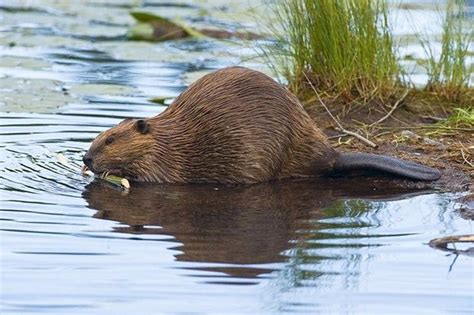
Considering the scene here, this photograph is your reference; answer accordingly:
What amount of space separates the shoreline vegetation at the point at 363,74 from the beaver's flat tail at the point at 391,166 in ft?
2.37

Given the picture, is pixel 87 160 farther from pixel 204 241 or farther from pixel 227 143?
pixel 204 241

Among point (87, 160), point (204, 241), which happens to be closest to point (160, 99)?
point (87, 160)

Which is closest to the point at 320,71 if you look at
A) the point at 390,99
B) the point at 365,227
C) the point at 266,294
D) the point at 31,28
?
the point at 390,99

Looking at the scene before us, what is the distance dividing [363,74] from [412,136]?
22.6 inches

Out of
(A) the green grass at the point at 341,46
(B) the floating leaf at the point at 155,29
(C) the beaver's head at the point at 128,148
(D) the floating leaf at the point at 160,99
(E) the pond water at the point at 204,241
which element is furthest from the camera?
(B) the floating leaf at the point at 155,29

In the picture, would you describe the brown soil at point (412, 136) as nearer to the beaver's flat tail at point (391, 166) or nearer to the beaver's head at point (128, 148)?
the beaver's flat tail at point (391, 166)

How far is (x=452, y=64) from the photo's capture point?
685cm

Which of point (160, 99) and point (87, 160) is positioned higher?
point (160, 99)

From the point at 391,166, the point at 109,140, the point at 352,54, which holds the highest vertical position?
the point at 352,54

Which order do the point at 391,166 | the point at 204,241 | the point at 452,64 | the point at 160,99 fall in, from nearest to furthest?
1. the point at 204,241
2. the point at 391,166
3. the point at 452,64
4. the point at 160,99

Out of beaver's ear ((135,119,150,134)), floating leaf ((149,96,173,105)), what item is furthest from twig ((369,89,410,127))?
floating leaf ((149,96,173,105))

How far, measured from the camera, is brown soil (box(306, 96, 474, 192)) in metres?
5.60

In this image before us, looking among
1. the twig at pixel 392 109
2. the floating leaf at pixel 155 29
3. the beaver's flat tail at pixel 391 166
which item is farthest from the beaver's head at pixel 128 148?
the floating leaf at pixel 155 29

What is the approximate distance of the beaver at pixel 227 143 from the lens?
5516 millimetres
